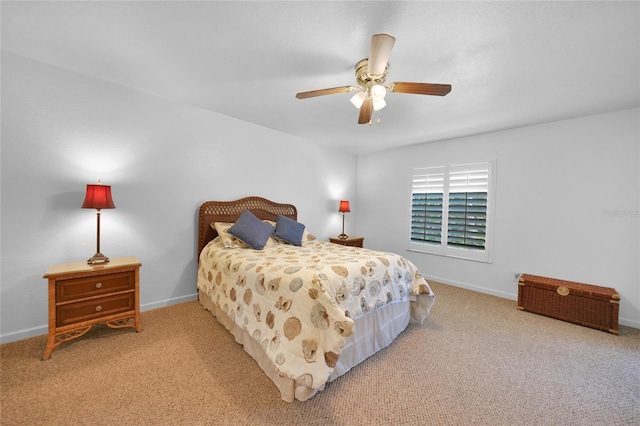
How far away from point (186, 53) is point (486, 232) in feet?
14.7

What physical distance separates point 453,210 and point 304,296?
3.49m

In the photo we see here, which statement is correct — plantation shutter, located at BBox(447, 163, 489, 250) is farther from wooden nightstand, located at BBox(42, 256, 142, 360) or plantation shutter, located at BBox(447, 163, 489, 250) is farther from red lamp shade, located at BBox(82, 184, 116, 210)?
red lamp shade, located at BBox(82, 184, 116, 210)

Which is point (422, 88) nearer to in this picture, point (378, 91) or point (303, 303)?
point (378, 91)

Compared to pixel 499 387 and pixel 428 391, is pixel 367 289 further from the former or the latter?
pixel 499 387

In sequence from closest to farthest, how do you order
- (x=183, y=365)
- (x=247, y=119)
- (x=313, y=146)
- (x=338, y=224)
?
(x=183, y=365) < (x=247, y=119) < (x=313, y=146) < (x=338, y=224)

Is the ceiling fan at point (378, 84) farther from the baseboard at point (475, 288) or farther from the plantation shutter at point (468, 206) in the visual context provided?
the baseboard at point (475, 288)

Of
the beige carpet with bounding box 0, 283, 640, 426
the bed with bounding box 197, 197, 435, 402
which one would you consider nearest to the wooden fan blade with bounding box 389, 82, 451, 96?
the bed with bounding box 197, 197, 435, 402

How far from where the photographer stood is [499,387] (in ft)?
5.87

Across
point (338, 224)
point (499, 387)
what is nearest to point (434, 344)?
point (499, 387)

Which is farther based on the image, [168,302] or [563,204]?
[563,204]

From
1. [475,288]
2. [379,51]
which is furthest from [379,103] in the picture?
[475,288]

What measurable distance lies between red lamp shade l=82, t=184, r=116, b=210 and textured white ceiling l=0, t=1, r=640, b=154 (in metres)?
1.17

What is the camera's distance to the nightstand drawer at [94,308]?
204 centimetres

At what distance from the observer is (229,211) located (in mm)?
3533
